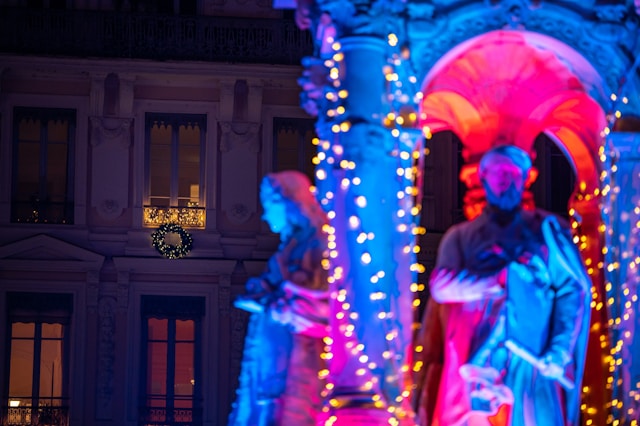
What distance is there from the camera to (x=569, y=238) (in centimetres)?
1255

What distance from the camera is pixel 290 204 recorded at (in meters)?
13.2

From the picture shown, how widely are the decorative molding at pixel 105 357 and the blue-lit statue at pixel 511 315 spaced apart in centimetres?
2010

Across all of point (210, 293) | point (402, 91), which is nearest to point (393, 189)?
point (402, 91)

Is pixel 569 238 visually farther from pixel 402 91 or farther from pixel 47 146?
pixel 47 146

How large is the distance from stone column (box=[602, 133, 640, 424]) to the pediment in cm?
2038

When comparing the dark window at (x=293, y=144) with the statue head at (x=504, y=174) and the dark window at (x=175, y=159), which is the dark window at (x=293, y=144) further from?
the statue head at (x=504, y=174)

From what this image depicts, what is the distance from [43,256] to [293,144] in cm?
559

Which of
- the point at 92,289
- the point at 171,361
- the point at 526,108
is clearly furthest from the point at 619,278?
the point at 92,289

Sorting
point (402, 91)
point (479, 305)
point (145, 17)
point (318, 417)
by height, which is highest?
point (145, 17)

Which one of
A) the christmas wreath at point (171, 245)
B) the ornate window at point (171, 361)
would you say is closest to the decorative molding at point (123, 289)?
the ornate window at point (171, 361)

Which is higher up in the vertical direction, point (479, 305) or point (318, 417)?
point (479, 305)

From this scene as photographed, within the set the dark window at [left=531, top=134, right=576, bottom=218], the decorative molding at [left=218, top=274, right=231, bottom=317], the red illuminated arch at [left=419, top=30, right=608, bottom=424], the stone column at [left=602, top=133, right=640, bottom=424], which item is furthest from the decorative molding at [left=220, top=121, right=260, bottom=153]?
the stone column at [left=602, top=133, right=640, bottom=424]

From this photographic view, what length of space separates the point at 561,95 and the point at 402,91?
5.84 feet

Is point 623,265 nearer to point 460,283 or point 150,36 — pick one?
point 460,283
